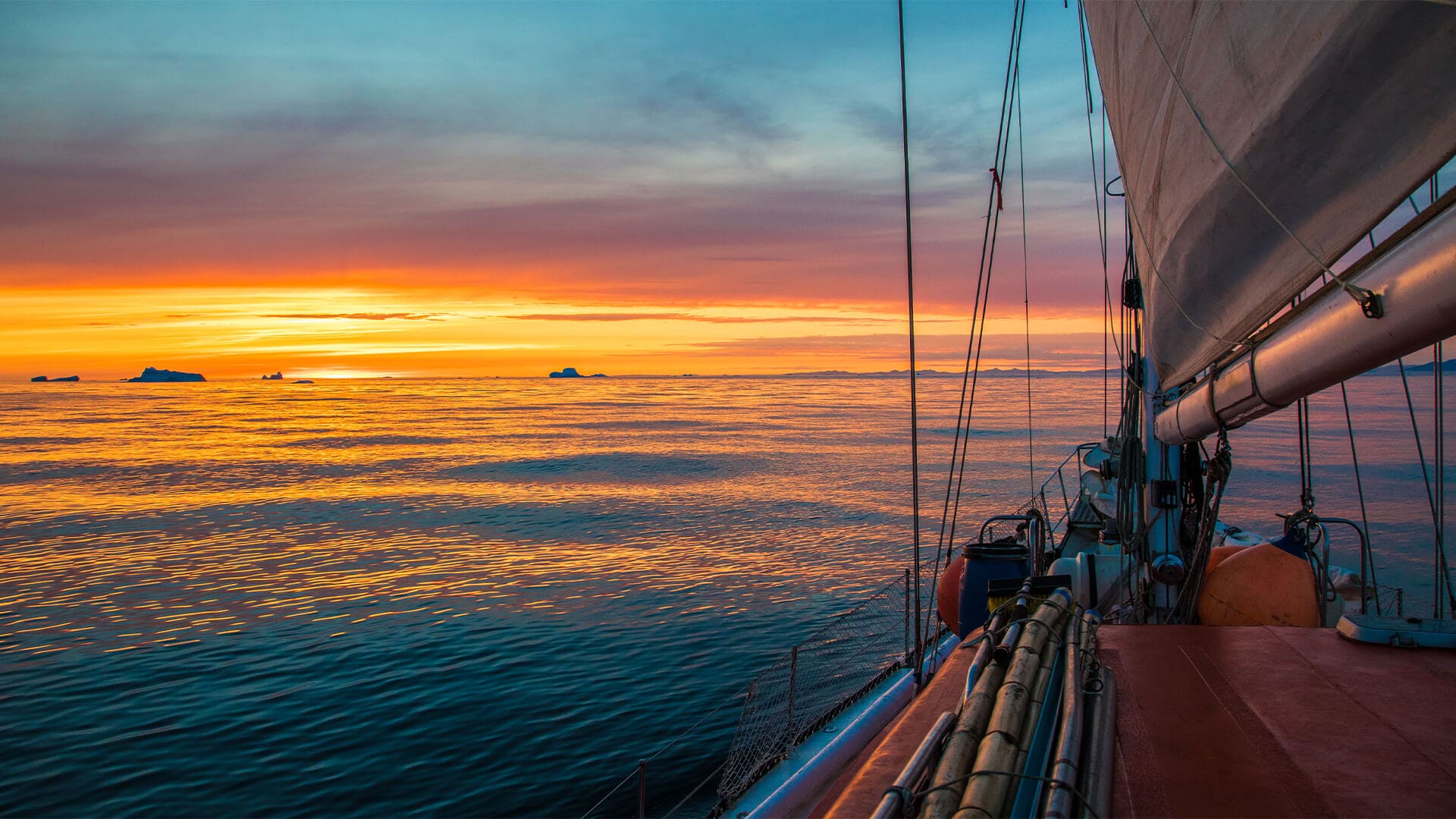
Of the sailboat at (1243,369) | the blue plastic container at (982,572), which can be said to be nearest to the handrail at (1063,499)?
the blue plastic container at (982,572)

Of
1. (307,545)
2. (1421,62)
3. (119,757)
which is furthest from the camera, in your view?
(307,545)

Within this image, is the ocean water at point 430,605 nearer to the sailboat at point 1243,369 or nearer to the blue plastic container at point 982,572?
the blue plastic container at point 982,572

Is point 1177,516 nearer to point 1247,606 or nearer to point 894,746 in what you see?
point 1247,606

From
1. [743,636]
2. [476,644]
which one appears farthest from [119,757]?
[743,636]

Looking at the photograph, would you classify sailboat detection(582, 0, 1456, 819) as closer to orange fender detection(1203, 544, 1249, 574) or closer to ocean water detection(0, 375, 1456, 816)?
orange fender detection(1203, 544, 1249, 574)

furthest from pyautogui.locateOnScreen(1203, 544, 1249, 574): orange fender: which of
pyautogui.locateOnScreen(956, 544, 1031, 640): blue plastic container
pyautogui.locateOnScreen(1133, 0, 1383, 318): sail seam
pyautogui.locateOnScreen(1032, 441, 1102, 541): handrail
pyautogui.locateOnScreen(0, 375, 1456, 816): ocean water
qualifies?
pyautogui.locateOnScreen(1133, 0, 1383, 318): sail seam

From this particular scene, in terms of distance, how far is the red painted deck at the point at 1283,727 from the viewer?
3809mm

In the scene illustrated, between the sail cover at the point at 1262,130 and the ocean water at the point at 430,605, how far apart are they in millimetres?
10541

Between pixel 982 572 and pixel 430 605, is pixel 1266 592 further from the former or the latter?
pixel 430 605

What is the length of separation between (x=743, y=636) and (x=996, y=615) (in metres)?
14.9

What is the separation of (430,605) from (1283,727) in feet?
70.5

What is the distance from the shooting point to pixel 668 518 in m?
38.4

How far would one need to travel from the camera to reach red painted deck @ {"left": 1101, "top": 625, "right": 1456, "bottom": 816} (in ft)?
12.5

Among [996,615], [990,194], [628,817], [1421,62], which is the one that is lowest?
[628,817]
